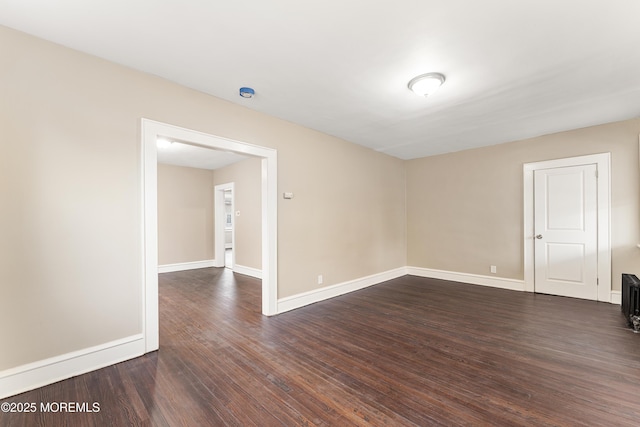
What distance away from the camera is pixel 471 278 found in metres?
5.18

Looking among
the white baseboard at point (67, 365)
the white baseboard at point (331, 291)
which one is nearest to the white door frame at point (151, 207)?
the white baseboard at point (67, 365)

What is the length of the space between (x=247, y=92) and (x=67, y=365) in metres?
2.88

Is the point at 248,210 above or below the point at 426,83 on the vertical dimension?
below

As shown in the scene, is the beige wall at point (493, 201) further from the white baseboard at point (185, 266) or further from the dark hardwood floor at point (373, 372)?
the white baseboard at point (185, 266)

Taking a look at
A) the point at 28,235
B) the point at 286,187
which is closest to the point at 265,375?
the point at 28,235

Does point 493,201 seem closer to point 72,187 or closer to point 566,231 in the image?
point 566,231

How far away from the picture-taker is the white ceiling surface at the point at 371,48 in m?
1.78

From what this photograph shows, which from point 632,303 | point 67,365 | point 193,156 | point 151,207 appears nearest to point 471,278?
point 632,303

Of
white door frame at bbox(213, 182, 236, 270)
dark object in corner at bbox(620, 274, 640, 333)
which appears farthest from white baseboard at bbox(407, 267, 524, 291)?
white door frame at bbox(213, 182, 236, 270)

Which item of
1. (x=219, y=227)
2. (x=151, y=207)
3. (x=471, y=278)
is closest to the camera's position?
(x=151, y=207)

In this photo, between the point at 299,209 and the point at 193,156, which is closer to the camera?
the point at 299,209

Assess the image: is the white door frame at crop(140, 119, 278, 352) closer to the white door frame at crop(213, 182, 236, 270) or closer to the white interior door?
the white door frame at crop(213, 182, 236, 270)

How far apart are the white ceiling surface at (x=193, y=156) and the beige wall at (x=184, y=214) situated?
340 mm

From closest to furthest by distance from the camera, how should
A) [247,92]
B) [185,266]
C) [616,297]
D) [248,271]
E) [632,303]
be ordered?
[247,92]
[632,303]
[616,297]
[248,271]
[185,266]
